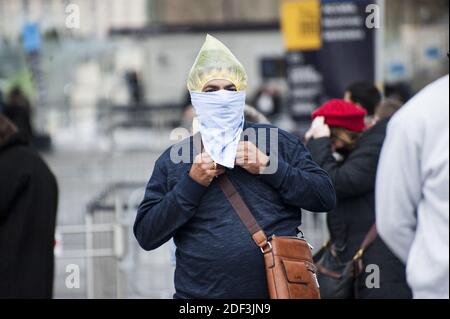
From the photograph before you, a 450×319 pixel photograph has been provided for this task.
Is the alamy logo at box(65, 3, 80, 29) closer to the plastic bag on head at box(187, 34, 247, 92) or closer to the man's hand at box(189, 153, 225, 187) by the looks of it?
the plastic bag on head at box(187, 34, 247, 92)

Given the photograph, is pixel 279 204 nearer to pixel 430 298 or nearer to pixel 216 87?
pixel 216 87

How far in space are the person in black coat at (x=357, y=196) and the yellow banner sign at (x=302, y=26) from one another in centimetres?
586

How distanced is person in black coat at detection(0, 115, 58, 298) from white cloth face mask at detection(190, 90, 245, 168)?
2383 millimetres

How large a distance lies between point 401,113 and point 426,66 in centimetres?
3556

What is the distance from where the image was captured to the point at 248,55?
1318 inches

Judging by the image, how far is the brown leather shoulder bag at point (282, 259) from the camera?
4359 mm

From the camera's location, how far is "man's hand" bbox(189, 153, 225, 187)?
4453 mm

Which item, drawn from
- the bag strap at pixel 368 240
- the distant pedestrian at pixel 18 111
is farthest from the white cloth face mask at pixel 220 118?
the distant pedestrian at pixel 18 111

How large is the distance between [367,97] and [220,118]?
301 cm

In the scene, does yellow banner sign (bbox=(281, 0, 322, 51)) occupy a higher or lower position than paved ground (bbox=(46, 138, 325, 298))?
higher

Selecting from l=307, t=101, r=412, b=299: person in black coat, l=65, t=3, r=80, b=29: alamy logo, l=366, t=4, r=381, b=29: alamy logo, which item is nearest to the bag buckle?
l=307, t=101, r=412, b=299: person in black coat

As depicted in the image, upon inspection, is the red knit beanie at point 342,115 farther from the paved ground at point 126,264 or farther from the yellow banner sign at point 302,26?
the yellow banner sign at point 302,26

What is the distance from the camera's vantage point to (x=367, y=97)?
7410mm

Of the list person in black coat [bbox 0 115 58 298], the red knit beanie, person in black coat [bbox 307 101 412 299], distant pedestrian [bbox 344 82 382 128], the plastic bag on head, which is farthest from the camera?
distant pedestrian [bbox 344 82 382 128]
